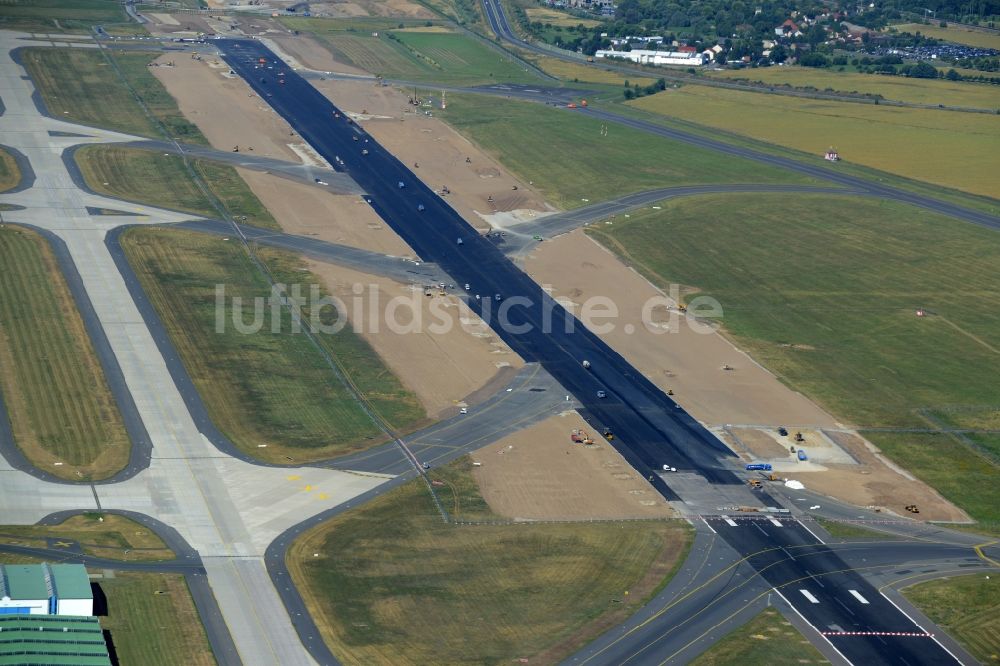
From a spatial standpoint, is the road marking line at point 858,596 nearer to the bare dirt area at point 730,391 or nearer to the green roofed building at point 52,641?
the bare dirt area at point 730,391

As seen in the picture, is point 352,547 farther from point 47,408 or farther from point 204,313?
point 204,313

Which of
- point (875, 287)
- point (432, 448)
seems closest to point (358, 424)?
point (432, 448)

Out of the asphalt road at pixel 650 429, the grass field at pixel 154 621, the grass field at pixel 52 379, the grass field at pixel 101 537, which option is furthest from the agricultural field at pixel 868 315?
the grass field at pixel 52 379

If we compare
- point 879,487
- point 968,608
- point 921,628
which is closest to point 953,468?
point 879,487

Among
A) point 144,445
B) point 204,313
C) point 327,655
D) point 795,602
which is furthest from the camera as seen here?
point 204,313

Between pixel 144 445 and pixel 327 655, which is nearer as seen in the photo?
pixel 327 655

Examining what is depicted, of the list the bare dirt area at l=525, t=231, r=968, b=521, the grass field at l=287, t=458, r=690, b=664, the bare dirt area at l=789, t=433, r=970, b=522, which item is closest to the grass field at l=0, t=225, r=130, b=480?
the grass field at l=287, t=458, r=690, b=664

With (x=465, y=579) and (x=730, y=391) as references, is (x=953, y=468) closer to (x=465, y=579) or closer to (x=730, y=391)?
(x=730, y=391)

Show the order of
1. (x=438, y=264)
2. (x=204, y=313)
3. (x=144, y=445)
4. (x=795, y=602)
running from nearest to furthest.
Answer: (x=795, y=602), (x=144, y=445), (x=204, y=313), (x=438, y=264)
